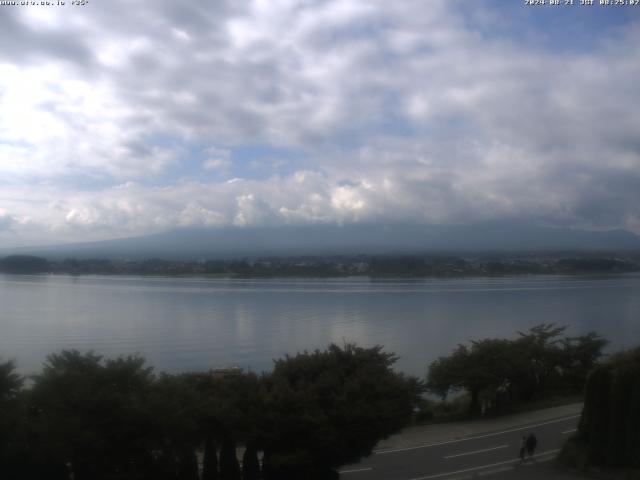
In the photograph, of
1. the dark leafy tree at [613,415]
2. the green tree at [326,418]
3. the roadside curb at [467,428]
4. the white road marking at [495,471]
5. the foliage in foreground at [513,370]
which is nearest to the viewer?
the green tree at [326,418]

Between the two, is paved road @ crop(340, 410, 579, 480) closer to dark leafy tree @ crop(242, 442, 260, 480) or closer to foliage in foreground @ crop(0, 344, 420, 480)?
foliage in foreground @ crop(0, 344, 420, 480)

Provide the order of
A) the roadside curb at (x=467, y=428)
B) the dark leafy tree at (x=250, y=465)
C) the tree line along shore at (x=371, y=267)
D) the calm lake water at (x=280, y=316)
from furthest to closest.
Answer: the tree line along shore at (x=371, y=267), the calm lake water at (x=280, y=316), the roadside curb at (x=467, y=428), the dark leafy tree at (x=250, y=465)

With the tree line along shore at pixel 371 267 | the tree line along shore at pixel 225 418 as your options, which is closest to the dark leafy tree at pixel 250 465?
the tree line along shore at pixel 225 418

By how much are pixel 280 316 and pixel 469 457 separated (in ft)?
66.4

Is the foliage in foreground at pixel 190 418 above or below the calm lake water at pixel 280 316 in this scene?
above

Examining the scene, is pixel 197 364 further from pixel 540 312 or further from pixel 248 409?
pixel 540 312

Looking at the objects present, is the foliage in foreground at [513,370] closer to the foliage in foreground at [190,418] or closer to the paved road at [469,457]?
the paved road at [469,457]

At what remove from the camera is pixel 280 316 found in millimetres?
29594

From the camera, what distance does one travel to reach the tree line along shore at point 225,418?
21.7ft

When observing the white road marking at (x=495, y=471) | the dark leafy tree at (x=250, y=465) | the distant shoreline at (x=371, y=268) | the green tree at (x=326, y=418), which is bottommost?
the white road marking at (x=495, y=471)

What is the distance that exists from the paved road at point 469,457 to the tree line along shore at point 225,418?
0.88 metres

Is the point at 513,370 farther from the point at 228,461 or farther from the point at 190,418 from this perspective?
the point at 190,418

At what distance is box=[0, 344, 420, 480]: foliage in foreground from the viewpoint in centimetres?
655

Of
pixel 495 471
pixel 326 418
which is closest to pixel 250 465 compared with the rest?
pixel 326 418
